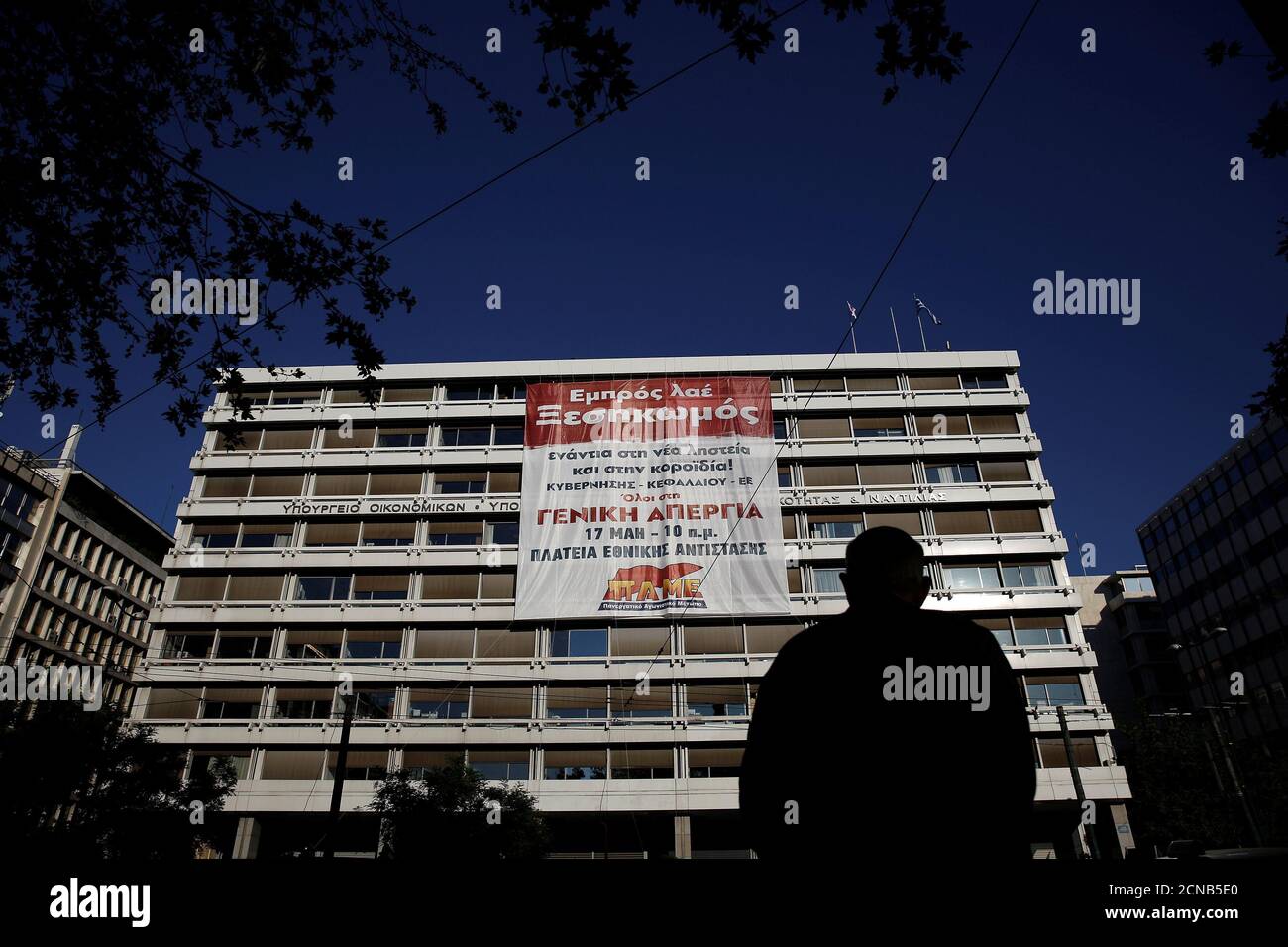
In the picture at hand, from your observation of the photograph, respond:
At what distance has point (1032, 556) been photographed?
33062mm

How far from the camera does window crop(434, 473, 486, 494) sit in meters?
35.5

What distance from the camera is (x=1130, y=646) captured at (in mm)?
62000

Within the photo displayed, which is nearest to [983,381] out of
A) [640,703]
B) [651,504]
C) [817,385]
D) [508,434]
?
[817,385]

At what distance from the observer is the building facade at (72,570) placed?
156ft

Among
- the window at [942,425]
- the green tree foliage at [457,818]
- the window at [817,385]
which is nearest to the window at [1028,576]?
the window at [942,425]

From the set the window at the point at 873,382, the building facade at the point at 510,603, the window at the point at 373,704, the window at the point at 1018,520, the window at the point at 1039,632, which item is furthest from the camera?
the window at the point at 873,382

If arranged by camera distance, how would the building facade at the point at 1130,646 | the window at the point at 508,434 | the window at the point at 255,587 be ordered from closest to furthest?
the window at the point at 255,587
the window at the point at 508,434
the building facade at the point at 1130,646

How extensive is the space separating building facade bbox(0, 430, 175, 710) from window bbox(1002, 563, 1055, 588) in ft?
161

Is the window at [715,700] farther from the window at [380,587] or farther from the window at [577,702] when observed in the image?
the window at [380,587]

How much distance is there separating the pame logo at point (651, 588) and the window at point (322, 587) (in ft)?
41.6

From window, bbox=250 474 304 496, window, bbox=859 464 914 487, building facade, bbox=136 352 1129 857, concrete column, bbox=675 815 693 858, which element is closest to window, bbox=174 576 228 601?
building facade, bbox=136 352 1129 857

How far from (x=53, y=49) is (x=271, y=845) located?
101 ft

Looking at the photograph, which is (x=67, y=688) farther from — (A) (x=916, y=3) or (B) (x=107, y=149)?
(A) (x=916, y=3)
